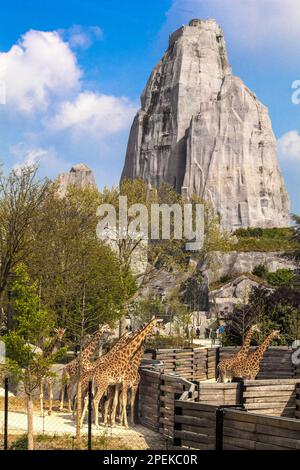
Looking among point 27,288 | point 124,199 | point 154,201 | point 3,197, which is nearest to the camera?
point 27,288

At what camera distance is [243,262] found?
6556 centimetres

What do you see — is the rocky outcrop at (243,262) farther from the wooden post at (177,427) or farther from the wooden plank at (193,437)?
the wooden plank at (193,437)

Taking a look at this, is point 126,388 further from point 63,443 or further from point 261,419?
point 261,419

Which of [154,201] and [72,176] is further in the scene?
[72,176]

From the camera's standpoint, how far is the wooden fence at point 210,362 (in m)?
25.6

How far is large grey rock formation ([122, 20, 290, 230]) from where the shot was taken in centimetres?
8800

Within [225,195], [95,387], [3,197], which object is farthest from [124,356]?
[225,195]

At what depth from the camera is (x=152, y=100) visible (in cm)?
9875

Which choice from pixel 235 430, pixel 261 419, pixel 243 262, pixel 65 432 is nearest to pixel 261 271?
pixel 243 262

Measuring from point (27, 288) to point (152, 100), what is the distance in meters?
86.6

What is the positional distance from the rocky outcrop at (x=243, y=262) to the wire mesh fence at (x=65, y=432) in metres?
43.6

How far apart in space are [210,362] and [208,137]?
6493cm

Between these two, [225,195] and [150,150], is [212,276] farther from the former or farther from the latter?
[150,150]
